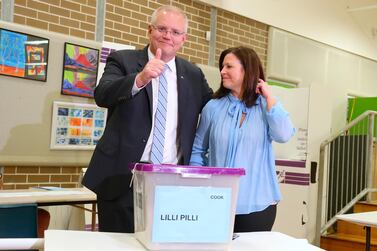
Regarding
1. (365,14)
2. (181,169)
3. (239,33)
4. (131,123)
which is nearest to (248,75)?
(131,123)

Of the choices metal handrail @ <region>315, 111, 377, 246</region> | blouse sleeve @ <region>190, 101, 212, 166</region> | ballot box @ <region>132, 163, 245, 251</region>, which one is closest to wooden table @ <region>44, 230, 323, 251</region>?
ballot box @ <region>132, 163, 245, 251</region>

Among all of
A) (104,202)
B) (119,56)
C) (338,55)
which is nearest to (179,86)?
(119,56)

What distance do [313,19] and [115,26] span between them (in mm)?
3502

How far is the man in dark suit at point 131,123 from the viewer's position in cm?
169

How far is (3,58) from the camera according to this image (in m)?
3.79

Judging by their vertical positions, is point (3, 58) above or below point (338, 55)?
below

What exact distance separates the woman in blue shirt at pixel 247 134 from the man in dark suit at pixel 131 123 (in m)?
0.10

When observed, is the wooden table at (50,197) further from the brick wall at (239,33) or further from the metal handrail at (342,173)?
the brick wall at (239,33)

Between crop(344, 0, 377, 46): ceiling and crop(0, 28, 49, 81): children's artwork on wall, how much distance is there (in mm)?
5388

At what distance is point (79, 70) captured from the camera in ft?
14.1

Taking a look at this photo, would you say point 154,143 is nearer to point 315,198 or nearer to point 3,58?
point 3,58

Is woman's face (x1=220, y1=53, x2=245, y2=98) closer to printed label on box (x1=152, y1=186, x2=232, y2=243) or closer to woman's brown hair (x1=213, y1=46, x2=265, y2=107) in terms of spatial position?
woman's brown hair (x1=213, y1=46, x2=265, y2=107)

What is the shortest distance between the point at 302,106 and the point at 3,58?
2984 mm

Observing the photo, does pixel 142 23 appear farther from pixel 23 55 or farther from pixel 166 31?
pixel 166 31
